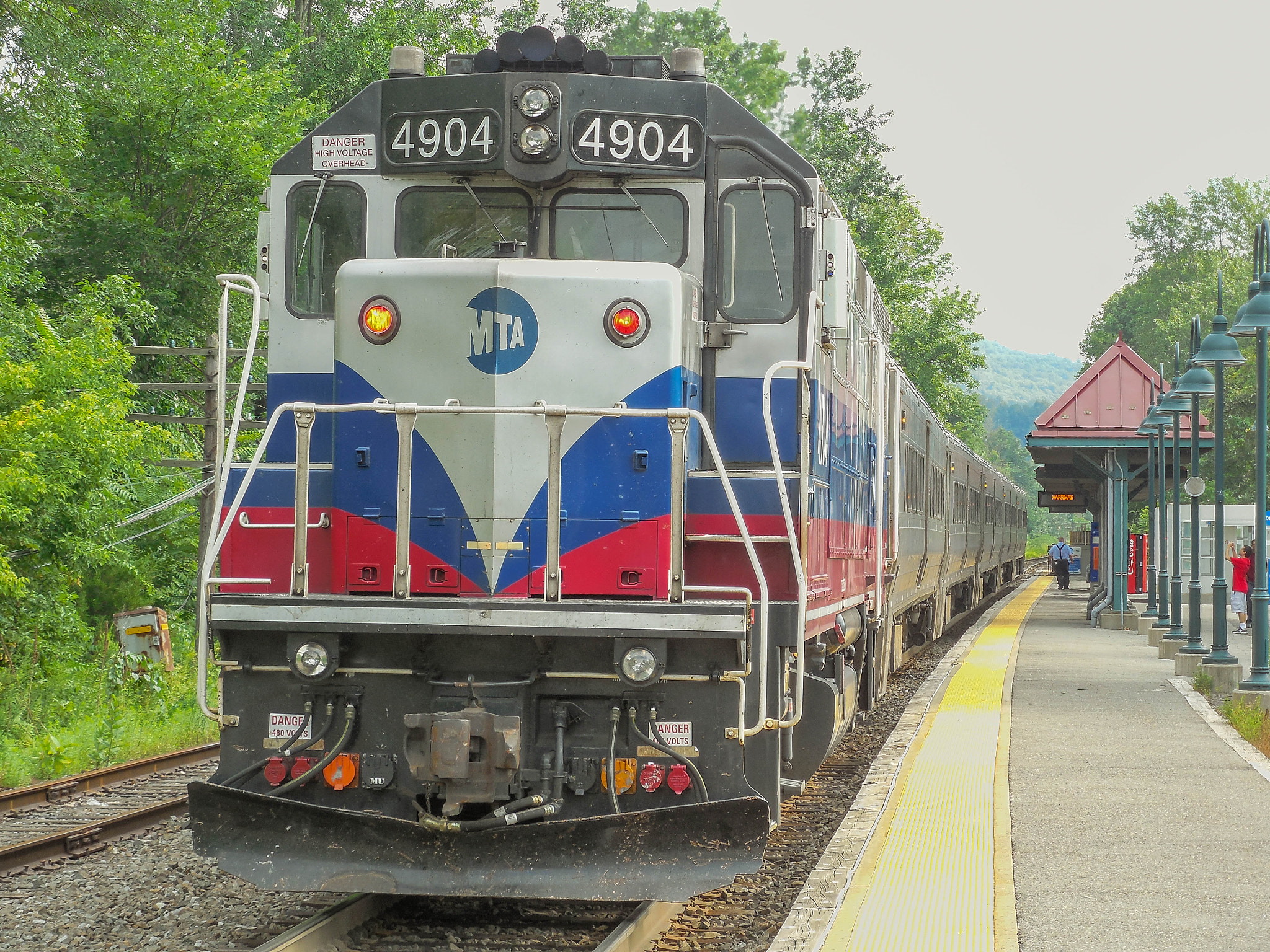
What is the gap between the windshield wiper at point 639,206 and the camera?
19.2 ft

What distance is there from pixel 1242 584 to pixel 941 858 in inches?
766

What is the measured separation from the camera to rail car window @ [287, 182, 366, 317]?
5.98 meters

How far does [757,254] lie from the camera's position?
5.88m

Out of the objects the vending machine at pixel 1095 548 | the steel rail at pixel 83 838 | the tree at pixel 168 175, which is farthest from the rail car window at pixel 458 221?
the vending machine at pixel 1095 548

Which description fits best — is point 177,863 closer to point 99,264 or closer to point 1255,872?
point 1255,872

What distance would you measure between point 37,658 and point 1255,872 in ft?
41.4

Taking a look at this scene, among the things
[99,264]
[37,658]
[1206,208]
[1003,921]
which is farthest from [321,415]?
[1206,208]

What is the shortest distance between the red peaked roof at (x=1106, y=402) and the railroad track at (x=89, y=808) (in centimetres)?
1885

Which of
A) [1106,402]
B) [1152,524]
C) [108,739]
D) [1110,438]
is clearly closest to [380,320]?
[108,739]

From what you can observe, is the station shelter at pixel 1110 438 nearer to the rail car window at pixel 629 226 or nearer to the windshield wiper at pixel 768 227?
the windshield wiper at pixel 768 227

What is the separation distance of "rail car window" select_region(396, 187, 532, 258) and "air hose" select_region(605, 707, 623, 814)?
7.11 feet

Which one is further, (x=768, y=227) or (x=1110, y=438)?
(x=1110, y=438)

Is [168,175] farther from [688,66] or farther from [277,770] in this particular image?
[277,770]

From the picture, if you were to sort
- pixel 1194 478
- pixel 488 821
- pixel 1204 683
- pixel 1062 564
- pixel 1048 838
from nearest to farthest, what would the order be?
pixel 488 821, pixel 1048 838, pixel 1204 683, pixel 1194 478, pixel 1062 564
